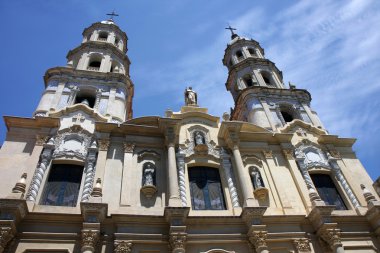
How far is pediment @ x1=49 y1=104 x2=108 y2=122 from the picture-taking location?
17.9 meters

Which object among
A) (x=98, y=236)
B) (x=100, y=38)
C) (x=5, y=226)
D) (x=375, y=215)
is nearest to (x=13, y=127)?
(x=5, y=226)

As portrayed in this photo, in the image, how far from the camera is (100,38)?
90.8 ft

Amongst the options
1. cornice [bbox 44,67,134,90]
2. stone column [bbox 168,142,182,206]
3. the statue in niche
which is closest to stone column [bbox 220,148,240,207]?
the statue in niche

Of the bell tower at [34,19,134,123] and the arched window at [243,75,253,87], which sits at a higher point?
the arched window at [243,75,253,87]

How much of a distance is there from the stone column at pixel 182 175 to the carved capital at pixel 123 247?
115 inches

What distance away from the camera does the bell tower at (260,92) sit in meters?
22.3

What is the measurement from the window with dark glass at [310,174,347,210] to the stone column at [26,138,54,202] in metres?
13.2

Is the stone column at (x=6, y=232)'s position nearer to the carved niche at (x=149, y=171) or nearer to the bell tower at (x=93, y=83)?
the carved niche at (x=149, y=171)

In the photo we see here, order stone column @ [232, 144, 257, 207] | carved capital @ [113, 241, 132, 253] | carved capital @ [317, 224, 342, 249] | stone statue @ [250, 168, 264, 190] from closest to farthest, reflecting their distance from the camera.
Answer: carved capital @ [113, 241, 132, 253]
carved capital @ [317, 224, 342, 249]
stone column @ [232, 144, 257, 207]
stone statue @ [250, 168, 264, 190]

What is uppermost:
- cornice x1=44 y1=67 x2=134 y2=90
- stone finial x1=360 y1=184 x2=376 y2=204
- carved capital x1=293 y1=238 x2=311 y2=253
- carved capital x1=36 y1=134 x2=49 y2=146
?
cornice x1=44 y1=67 x2=134 y2=90

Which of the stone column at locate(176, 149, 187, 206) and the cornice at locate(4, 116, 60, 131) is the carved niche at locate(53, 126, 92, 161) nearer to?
the cornice at locate(4, 116, 60, 131)

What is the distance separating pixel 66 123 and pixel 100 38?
12568 millimetres

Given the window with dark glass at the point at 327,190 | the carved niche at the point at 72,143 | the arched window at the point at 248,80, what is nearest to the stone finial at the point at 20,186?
the carved niche at the point at 72,143

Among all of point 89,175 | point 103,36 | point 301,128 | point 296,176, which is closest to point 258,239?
point 296,176
